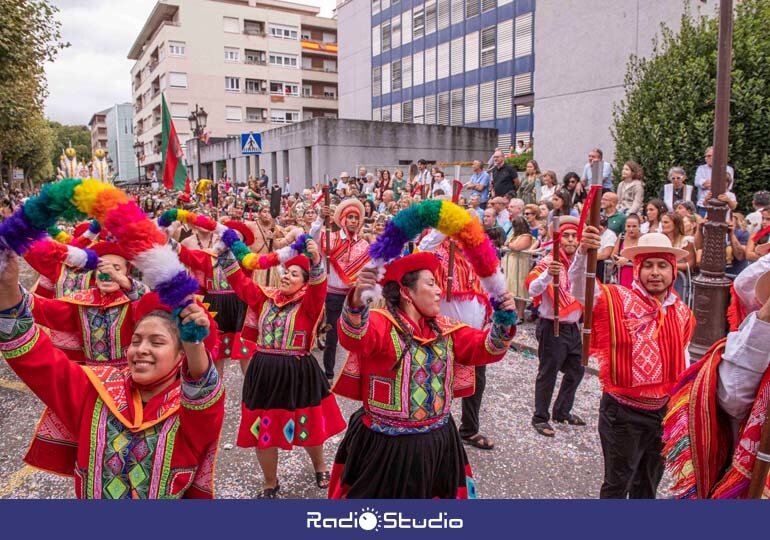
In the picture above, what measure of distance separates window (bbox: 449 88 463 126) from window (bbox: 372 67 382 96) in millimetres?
7326

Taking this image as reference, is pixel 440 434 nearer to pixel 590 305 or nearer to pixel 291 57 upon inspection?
pixel 590 305

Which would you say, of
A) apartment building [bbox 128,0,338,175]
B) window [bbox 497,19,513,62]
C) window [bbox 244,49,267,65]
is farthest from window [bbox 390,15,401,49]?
window [bbox 244,49,267,65]

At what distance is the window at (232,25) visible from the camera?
172ft

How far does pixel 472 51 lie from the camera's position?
109 ft

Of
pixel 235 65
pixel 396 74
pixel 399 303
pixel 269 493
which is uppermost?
pixel 235 65

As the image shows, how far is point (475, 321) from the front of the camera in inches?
217

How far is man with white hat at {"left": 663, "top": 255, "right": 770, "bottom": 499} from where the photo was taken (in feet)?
7.13

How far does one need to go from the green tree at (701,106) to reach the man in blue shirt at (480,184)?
304 cm

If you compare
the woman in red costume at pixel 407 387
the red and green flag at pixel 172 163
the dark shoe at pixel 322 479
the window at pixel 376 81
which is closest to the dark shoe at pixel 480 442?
the dark shoe at pixel 322 479

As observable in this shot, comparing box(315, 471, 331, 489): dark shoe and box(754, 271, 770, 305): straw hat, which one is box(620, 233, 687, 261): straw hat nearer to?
box(754, 271, 770, 305): straw hat

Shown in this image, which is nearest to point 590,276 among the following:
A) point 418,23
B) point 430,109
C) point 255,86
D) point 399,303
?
point 399,303

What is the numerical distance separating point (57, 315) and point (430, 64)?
34991 millimetres

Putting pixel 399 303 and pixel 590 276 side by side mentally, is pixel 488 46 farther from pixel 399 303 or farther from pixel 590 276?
pixel 399 303

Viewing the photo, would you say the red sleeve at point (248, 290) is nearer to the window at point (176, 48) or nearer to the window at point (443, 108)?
the window at point (443, 108)
